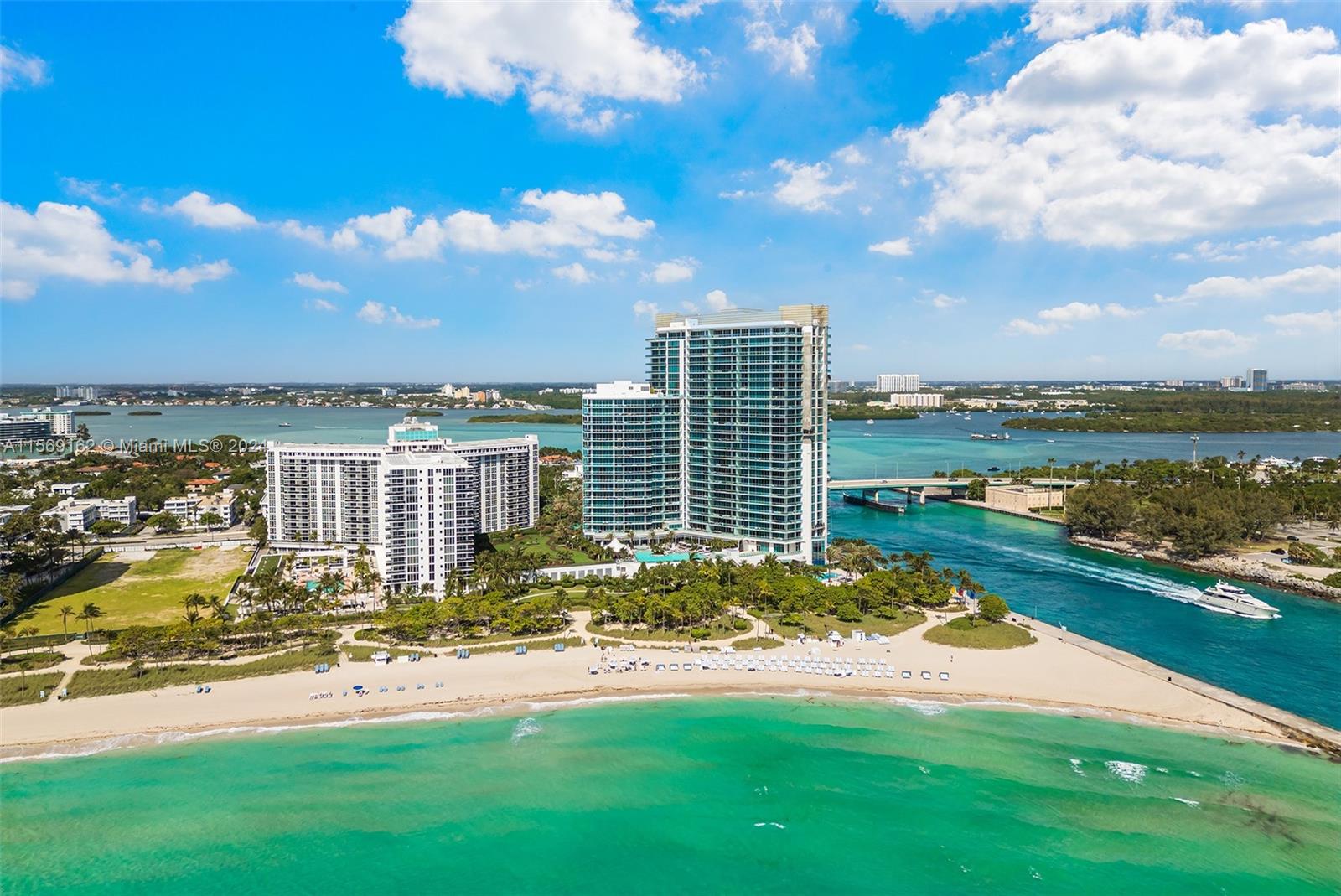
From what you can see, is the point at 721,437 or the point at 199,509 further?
the point at 199,509

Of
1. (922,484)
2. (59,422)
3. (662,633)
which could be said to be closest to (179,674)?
(662,633)

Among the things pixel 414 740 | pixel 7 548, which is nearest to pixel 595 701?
pixel 414 740

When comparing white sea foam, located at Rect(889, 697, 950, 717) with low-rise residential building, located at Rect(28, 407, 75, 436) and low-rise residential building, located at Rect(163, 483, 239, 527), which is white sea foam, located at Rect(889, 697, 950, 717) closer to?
low-rise residential building, located at Rect(163, 483, 239, 527)

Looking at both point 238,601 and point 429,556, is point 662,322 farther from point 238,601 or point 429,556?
point 238,601

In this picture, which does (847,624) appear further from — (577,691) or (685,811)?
(685,811)

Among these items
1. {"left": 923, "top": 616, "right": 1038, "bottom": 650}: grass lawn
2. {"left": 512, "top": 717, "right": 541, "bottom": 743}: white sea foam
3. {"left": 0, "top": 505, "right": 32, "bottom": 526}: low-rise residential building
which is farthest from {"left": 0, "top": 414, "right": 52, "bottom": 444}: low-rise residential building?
{"left": 923, "top": 616, "right": 1038, "bottom": 650}: grass lawn

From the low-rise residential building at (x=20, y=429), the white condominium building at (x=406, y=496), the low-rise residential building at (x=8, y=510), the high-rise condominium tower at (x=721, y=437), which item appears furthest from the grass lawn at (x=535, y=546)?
the low-rise residential building at (x=20, y=429)
